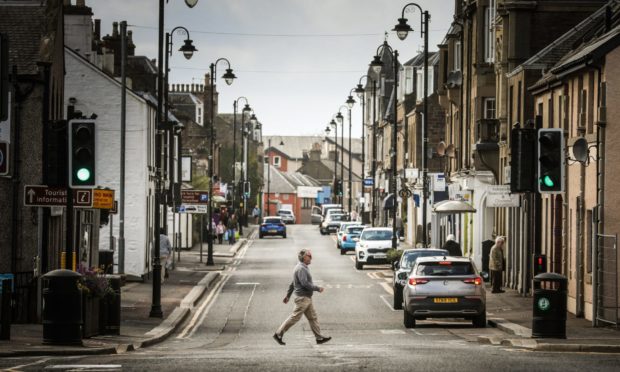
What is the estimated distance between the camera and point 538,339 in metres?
25.0

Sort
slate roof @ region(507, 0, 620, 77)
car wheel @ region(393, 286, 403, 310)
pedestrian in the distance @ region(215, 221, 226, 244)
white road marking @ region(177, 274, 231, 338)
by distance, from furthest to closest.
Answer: pedestrian in the distance @ region(215, 221, 226, 244) → slate roof @ region(507, 0, 620, 77) → car wheel @ region(393, 286, 403, 310) → white road marking @ region(177, 274, 231, 338)

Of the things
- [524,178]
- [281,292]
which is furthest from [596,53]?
[281,292]

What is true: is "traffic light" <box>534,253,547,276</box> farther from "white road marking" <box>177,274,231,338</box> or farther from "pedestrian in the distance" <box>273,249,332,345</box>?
"white road marking" <box>177,274,231,338</box>

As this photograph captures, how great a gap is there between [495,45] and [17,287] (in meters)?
25.4

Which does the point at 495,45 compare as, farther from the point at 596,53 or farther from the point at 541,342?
the point at 541,342

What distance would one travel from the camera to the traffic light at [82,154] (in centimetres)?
2227

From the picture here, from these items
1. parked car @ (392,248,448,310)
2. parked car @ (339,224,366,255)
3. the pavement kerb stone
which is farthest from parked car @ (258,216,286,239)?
the pavement kerb stone

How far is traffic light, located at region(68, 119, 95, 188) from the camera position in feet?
73.0

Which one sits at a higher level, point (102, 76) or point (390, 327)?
point (102, 76)

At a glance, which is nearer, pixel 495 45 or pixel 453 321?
pixel 453 321

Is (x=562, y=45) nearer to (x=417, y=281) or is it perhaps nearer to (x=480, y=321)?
(x=480, y=321)

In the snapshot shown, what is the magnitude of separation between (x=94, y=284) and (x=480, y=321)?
9.37 metres

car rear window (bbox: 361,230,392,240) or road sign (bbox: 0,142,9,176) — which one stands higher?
road sign (bbox: 0,142,9,176)

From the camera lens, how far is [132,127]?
50344mm
